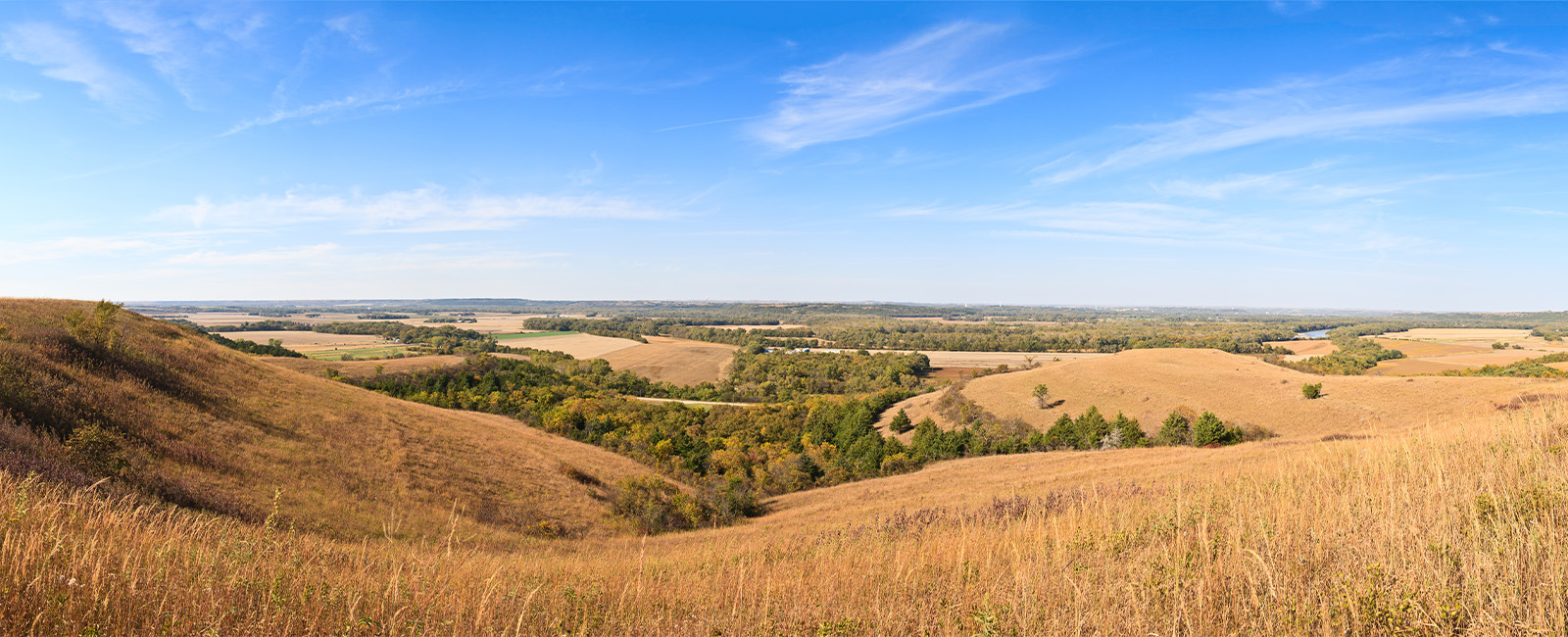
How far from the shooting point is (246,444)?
67.6ft

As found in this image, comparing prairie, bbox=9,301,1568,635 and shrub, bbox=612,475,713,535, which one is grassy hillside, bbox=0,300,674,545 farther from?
shrub, bbox=612,475,713,535

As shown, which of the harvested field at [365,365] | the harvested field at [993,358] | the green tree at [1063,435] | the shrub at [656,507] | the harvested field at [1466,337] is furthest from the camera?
the harvested field at [1466,337]

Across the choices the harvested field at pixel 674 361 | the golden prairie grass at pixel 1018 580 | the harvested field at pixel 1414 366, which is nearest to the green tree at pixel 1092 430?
the golden prairie grass at pixel 1018 580

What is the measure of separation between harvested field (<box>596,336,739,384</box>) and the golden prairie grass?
92.4 meters

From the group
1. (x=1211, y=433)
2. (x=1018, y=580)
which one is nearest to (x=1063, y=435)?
(x=1211, y=433)

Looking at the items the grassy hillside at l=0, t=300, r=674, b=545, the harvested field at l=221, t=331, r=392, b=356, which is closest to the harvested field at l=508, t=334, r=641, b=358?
the harvested field at l=221, t=331, r=392, b=356

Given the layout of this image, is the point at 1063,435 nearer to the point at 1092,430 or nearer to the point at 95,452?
the point at 1092,430

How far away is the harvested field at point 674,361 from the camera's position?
10294 centimetres

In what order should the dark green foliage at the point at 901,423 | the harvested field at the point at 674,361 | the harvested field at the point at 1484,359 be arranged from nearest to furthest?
the dark green foliage at the point at 901,423
the harvested field at the point at 1484,359
the harvested field at the point at 674,361

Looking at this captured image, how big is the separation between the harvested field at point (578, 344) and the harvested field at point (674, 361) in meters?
3.19

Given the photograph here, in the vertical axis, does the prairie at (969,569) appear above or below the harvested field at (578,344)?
above

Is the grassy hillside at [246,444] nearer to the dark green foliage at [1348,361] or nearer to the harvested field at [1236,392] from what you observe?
the harvested field at [1236,392]

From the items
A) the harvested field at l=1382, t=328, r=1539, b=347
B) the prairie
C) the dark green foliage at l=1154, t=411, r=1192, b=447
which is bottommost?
the dark green foliage at l=1154, t=411, r=1192, b=447

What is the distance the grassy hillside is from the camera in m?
14.8
